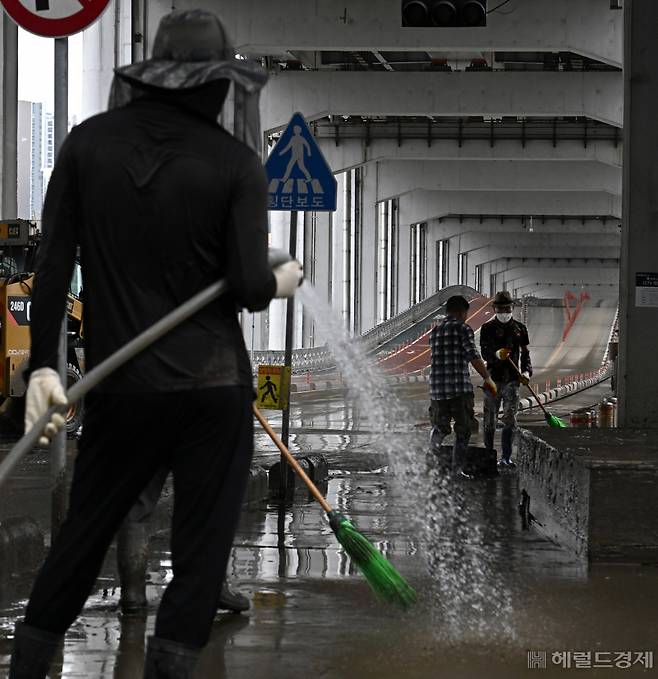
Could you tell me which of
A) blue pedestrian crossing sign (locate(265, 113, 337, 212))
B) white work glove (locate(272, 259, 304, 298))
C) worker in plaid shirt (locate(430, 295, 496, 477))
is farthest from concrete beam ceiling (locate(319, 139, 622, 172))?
white work glove (locate(272, 259, 304, 298))

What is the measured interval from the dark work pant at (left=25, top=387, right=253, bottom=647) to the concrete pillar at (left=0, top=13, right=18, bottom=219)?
18855mm

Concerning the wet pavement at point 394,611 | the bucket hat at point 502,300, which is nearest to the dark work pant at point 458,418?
the bucket hat at point 502,300

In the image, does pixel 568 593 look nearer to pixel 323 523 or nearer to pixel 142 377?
pixel 323 523

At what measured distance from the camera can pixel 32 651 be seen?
340 cm

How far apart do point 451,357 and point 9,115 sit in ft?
39.7

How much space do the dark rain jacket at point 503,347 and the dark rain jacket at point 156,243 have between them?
10.1 meters

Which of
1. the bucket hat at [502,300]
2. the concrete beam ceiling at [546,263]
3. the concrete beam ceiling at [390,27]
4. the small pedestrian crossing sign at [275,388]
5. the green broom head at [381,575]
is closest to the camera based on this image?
the green broom head at [381,575]

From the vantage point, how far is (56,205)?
336 cm

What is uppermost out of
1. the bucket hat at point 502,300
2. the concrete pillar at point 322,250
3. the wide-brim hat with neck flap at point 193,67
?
the concrete pillar at point 322,250

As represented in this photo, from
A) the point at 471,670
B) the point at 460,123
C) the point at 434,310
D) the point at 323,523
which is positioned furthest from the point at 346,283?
the point at 471,670

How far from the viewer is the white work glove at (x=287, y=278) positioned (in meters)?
3.39

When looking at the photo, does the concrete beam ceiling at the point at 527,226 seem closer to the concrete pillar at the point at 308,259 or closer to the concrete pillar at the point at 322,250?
the concrete pillar at the point at 308,259

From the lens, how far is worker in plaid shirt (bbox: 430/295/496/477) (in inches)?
482

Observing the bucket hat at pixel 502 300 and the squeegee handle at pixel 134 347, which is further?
the bucket hat at pixel 502 300
